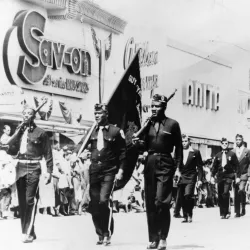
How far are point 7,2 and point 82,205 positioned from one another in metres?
1.42

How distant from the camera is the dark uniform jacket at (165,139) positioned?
17.0ft

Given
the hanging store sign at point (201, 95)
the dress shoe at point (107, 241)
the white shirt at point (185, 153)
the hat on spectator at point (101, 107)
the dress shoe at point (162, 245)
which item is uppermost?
the hanging store sign at point (201, 95)

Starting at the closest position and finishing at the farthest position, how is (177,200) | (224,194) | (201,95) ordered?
(177,200)
(201,95)
(224,194)

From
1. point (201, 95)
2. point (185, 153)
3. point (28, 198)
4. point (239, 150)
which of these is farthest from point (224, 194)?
point (28, 198)

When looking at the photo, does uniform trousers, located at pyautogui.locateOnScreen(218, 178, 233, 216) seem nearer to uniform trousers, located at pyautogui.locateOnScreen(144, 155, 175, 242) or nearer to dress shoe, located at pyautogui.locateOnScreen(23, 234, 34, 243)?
uniform trousers, located at pyautogui.locateOnScreen(144, 155, 175, 242)

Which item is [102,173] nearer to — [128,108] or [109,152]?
[109,152]

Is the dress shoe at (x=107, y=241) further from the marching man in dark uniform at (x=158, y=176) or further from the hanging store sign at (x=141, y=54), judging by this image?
the hanging store sign at (x=141, y=54)

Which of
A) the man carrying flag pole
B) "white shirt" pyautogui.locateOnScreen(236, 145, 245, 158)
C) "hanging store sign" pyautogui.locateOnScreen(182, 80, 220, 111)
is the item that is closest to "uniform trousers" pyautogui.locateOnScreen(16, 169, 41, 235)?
the man carrying flag pole

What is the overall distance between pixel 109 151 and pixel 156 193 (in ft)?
1.72

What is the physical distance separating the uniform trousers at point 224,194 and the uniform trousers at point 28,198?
2.15 m

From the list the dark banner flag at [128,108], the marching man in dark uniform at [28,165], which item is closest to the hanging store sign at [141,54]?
the dark banner flag at [128,108]

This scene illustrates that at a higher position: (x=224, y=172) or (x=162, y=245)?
(x=224, y=172)

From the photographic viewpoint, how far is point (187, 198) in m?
5.66

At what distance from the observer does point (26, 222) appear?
441 centimetres
